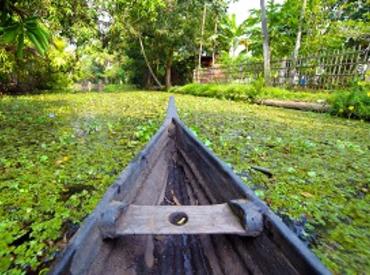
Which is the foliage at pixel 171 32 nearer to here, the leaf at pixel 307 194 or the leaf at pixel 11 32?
the leaf at pixel 11 32

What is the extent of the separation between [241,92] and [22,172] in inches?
290

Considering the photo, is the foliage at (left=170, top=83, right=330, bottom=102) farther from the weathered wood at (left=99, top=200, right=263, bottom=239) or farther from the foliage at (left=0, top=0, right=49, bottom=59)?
the weathered wood at (left=99, top=200, right=263, bottom=239)

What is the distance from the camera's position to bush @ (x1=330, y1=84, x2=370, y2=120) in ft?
15.7

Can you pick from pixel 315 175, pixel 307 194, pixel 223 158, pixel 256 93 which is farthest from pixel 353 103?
pixel 307 194

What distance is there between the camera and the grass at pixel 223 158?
49.1 inches

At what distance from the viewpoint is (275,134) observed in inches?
142

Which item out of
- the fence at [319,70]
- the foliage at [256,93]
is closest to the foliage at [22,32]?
the foliage at [256,93]

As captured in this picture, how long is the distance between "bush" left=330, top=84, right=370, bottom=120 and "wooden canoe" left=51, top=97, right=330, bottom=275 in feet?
15.0

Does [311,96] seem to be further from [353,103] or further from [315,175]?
[315,175]

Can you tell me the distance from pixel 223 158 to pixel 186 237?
1.40 metres

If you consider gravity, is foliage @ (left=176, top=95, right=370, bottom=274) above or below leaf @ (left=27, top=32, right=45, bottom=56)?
below

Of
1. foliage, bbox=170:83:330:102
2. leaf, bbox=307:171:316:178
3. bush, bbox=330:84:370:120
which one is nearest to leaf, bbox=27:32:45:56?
leaf, bbox=307:171:316:178

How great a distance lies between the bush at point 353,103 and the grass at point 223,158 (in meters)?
1.05

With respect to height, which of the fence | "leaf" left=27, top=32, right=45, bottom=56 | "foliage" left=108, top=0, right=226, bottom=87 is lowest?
the fence
